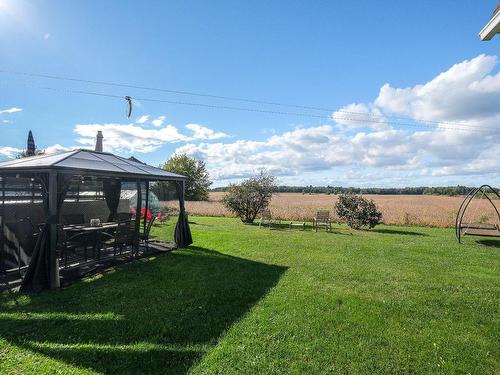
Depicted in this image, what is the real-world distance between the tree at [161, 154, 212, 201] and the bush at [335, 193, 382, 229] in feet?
88.4

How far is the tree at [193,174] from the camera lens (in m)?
40.8

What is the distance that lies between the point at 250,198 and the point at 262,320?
13.9 m

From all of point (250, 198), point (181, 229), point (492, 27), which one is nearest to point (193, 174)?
point (250, 198)

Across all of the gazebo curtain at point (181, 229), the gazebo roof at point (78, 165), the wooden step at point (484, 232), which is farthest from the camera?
the wooden step at point (484, 232)

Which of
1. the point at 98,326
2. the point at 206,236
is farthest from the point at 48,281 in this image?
the point at 206,236

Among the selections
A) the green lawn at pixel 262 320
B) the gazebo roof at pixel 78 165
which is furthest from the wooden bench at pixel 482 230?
the gazebo roof at pixel 78 165

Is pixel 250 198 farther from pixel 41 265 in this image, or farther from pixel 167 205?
pixel 41 265

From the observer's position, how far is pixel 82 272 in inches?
274

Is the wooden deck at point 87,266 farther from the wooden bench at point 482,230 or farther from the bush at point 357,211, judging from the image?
the wooden bench at point 482,230

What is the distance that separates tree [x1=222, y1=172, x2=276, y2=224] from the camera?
18578 millimetres

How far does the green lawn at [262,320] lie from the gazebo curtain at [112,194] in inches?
154

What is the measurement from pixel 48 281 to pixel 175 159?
37.9 meters

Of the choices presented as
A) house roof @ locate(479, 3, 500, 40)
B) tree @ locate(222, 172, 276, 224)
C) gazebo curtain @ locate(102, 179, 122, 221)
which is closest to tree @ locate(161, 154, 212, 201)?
tree @ locate(222, 172, 276, 224)

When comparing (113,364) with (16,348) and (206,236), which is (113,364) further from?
(206,236)
